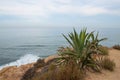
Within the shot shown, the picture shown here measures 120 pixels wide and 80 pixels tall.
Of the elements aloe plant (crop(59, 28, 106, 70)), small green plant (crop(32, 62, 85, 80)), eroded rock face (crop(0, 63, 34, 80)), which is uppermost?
aloe plant (crop(59, 28, 106, 70))

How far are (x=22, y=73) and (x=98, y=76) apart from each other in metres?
8.34

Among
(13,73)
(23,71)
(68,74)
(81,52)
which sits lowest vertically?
(13,73)

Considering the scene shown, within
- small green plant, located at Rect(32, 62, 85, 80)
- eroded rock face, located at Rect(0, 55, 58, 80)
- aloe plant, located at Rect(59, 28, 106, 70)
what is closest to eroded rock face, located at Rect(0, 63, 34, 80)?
eroded rock face, located at Rect(0, 55, 58, 80)

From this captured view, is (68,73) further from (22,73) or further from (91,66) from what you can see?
(22,73)

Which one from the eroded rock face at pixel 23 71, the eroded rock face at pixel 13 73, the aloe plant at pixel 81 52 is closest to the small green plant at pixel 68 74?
the aloe plant at pixel 81 52

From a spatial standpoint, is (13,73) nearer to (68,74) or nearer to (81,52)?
(81,52)

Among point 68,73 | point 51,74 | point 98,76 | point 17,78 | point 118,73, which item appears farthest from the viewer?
point 17,78

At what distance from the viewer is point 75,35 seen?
920 centimetres

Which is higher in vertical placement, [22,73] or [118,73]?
[118,73]

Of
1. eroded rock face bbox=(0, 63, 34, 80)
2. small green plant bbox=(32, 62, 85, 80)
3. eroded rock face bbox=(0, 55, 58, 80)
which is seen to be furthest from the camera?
eroded rock face bbox=(0, 63, 34, 80)

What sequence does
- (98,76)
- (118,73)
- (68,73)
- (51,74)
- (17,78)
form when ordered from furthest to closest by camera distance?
1. (17,78)
2. (118,73)
3. (98,76)
4. (51,74)
5. (68,73)

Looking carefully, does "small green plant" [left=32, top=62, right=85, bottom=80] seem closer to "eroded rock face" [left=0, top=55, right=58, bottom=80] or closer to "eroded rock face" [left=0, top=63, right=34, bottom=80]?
"eroded rock face" [left=0, top=55, right=58, bottom=80]

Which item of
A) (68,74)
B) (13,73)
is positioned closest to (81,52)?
(68,74)

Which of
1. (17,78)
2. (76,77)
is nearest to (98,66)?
(76,77)
